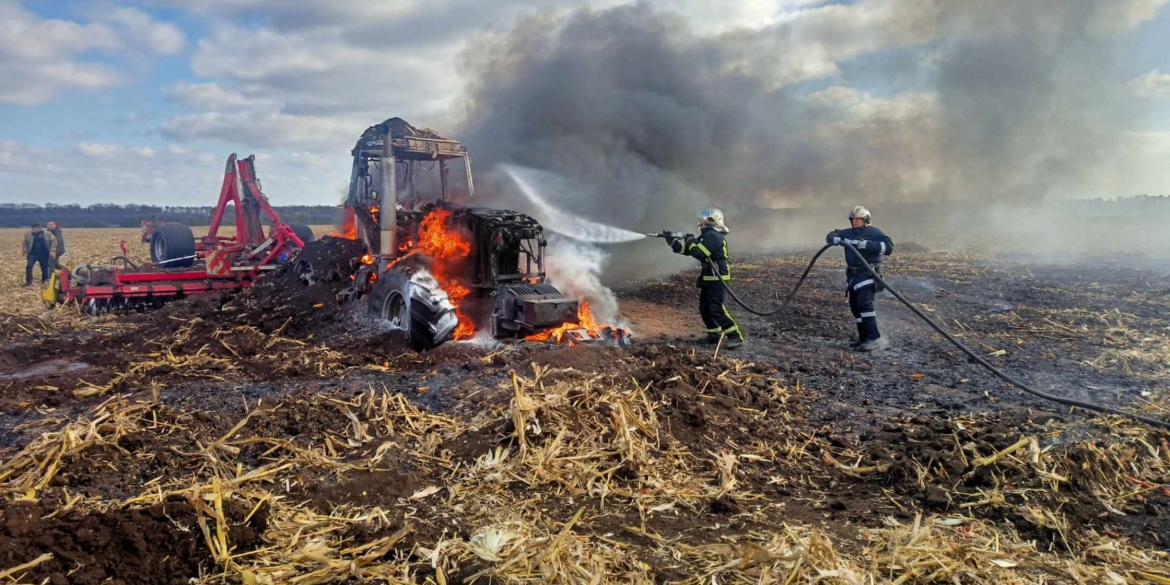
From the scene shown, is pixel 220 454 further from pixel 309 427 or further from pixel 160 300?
pixel 160 300

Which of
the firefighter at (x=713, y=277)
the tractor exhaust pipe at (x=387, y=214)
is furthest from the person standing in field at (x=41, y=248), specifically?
the firefighter at (x=713, y=277)

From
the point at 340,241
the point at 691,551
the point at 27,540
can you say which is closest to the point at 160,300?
the point at 340,241

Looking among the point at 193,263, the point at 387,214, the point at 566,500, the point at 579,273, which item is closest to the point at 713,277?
the point at 579,273

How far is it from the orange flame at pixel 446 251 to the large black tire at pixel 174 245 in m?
9.35

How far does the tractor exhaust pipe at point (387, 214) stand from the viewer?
966cm

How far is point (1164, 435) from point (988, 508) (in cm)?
217

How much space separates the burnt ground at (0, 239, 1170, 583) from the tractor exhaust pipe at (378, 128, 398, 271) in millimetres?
1062

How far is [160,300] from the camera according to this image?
43.2ft

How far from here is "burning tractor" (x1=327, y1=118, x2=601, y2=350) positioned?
867cm

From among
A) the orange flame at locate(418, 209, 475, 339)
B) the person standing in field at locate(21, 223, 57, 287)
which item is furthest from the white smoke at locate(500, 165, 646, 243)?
the person standing in field at locate(21, 223, 57, 287)

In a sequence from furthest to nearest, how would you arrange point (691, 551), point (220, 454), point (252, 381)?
point (252, 381)
point (220, 454)
point (691, 551)

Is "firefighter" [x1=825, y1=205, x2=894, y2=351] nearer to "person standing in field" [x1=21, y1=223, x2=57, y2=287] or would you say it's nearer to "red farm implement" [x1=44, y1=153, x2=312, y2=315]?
"red farm implement" [x1=44, y1=153, x2=312, y2=315]

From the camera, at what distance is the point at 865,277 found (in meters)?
9.32

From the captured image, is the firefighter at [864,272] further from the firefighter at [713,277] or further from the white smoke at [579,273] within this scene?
the white smoke at [579,273]
